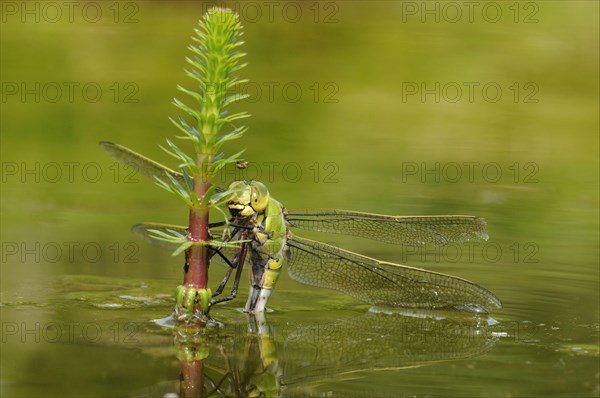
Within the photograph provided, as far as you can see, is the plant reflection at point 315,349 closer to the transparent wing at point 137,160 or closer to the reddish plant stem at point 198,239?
the reddish plant stem at point 198,239

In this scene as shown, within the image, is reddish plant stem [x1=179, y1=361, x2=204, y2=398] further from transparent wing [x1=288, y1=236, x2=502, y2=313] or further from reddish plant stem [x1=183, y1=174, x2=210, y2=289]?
transparent wing [x1=288, y1=236, x2=502, y2=313]

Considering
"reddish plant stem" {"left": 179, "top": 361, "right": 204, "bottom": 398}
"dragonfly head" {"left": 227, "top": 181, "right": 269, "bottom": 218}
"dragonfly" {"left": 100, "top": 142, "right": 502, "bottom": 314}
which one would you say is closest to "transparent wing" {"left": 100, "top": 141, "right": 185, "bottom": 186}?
"dragonfly" {"left": 100, "top": 142, "right": 502, "bottom": 314}

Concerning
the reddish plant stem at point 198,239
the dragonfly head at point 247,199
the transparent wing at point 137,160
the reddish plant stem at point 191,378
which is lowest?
the reddish plant stem at point 191,378

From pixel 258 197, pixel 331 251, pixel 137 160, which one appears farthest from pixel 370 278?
pixel 137 160

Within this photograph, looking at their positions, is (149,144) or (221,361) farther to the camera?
(149,144)

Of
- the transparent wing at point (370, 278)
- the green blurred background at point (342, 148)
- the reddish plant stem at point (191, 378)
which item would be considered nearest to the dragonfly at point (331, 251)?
the transparent wing at point (370, 278)

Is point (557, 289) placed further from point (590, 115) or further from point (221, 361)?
point (590, 115)

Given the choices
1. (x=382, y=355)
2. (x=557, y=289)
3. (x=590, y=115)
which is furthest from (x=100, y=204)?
(x=590, y=115)
